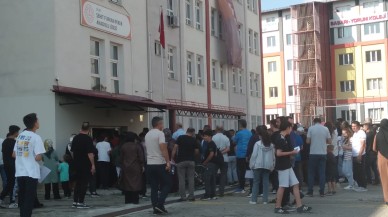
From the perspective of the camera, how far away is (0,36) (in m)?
20.7

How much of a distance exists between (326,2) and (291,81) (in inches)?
387

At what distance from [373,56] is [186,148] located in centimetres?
5457

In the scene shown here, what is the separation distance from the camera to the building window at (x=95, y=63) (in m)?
22.3

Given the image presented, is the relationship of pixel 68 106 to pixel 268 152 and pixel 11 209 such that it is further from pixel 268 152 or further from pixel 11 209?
pixel 268 152

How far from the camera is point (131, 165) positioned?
1430 cm

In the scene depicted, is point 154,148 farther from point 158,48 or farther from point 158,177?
point 158,48

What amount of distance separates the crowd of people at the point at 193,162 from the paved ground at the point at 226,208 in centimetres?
38

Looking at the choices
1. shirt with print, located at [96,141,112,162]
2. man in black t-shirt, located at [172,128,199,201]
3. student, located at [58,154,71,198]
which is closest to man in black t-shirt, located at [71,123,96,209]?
man in black t-shirt, located at [172,128,199,201]

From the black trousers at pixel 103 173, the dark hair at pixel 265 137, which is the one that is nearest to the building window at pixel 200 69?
the black trousers at pixel 103 173

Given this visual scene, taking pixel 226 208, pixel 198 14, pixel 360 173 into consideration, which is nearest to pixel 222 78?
pixel 198 14

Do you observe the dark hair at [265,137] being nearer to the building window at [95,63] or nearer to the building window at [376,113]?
the building window at [95,63]

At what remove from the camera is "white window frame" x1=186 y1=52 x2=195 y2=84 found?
104 ft

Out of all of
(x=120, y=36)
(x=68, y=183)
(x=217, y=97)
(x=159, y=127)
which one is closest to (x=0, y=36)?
(x=120, y=36)

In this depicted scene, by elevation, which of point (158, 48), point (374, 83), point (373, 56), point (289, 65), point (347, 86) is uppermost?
point (373, 56)
